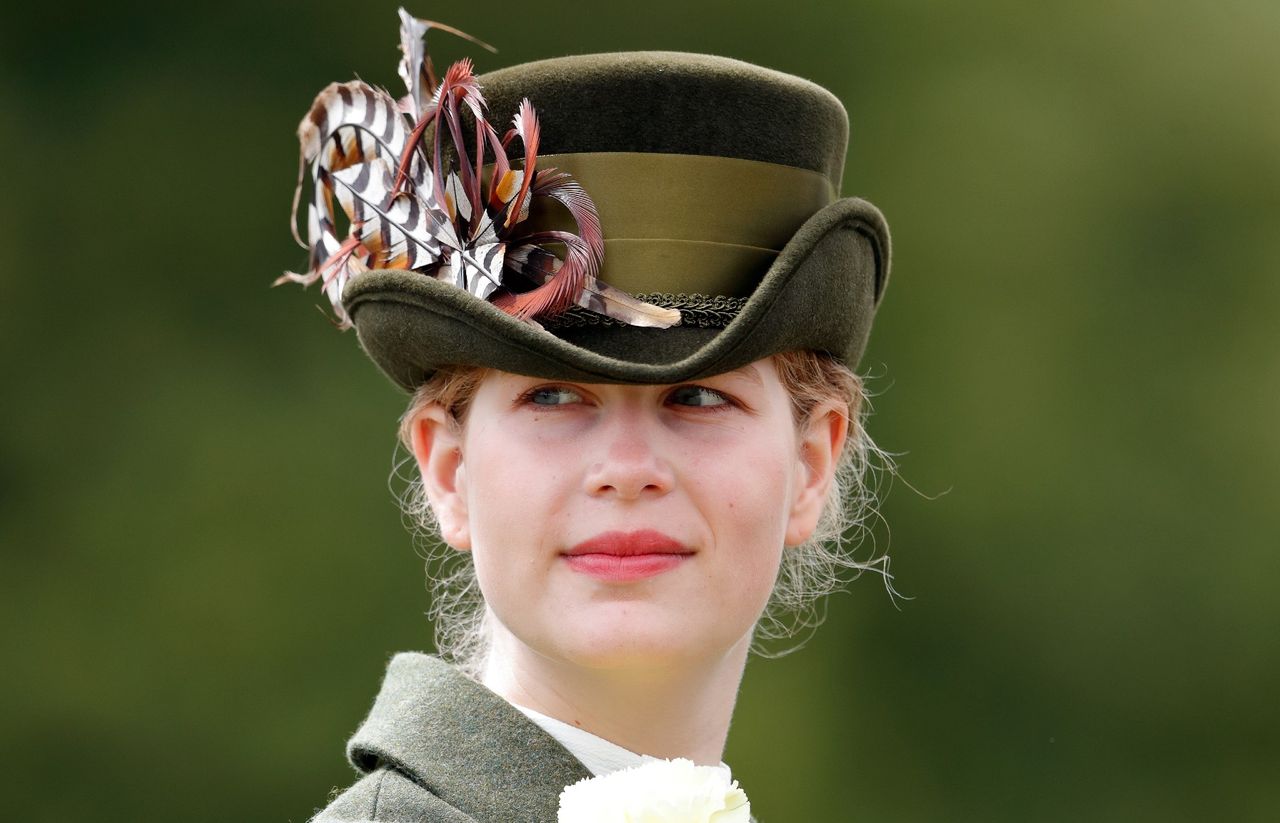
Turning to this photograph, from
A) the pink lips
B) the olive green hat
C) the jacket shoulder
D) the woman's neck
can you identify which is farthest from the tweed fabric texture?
the jacket shoulder

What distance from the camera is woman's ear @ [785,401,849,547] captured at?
235 centimetres

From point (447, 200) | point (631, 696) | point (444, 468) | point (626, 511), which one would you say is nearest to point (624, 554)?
point (626, 511)

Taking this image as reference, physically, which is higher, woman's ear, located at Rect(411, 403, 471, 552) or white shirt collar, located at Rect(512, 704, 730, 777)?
woman's ear, located at Rect(411, 403, 471, 552)

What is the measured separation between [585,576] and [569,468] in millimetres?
125

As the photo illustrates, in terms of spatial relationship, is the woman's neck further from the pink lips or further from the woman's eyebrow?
the woman's eyebrow

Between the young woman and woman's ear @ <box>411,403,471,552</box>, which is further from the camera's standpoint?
woman's ear @ <box>411,403,471,552</box>

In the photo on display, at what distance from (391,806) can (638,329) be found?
1.98 feet

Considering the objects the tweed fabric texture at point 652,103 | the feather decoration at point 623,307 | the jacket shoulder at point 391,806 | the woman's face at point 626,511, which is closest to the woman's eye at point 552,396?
the woman's face at point 626,511

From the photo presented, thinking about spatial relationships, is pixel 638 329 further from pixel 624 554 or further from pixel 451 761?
pixel 451 761

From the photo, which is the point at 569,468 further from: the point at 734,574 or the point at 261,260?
the point at 261,260

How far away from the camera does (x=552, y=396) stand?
2.15m

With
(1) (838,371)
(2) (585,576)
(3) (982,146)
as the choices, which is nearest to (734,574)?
(2) (585,576)

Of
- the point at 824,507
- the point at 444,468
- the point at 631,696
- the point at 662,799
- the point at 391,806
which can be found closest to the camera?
the point at 662,799

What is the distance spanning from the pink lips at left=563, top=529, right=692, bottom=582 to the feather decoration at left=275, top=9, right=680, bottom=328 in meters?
0.25
